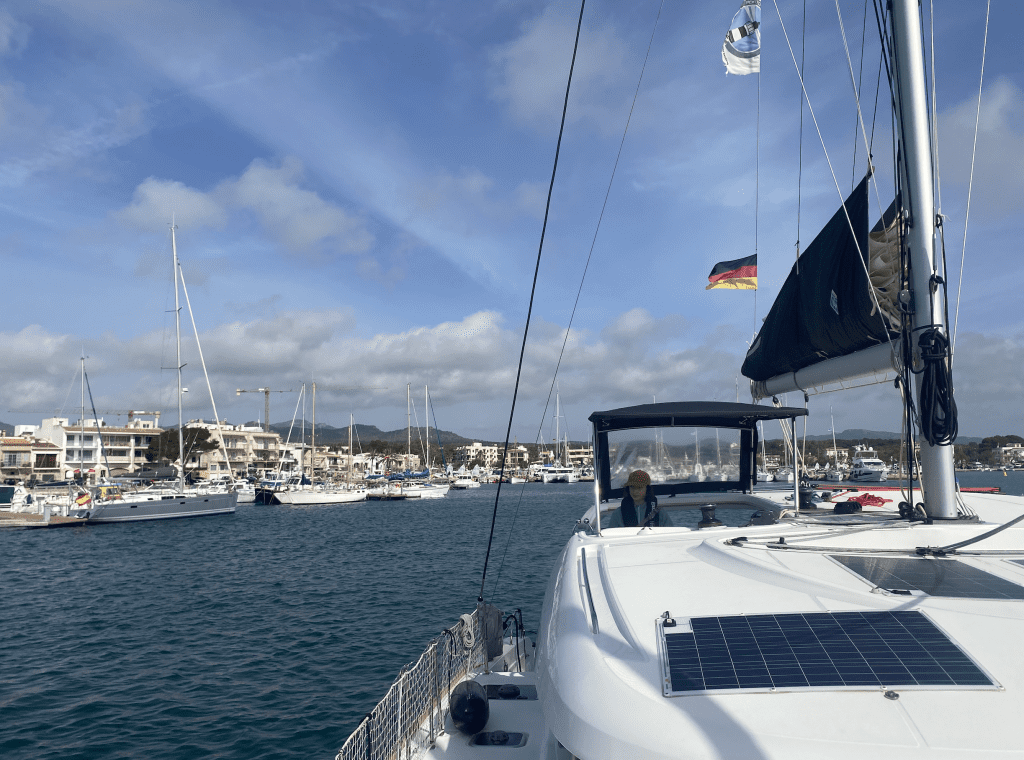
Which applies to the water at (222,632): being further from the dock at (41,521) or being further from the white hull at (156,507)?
the white hull at (156,507)

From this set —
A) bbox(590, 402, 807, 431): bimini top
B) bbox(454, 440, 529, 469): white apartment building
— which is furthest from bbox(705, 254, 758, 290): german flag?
bbox(454, 440, 529, 469): white apartment building

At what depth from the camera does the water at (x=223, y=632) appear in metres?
9.21

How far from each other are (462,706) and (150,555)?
2930 cm

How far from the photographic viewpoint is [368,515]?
51875 mm

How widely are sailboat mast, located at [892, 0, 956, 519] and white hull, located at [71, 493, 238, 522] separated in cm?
4833

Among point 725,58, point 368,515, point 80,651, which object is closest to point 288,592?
point 80,651

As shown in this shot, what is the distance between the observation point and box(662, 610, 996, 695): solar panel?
2656 mm

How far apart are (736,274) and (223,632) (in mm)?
13861

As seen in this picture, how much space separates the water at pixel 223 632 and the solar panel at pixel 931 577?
12.4ft

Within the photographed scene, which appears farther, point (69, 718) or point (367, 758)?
point (69, 718)

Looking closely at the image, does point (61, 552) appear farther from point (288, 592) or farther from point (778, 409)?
point (778, 409)

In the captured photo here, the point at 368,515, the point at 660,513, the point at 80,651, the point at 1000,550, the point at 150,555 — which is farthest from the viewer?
the point at 368,515

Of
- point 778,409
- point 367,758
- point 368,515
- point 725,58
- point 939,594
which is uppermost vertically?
point 725,58

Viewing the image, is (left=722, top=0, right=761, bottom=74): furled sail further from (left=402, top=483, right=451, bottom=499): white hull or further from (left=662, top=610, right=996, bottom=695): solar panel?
(left=402, top=483, right=451, bottom=499): white hull
